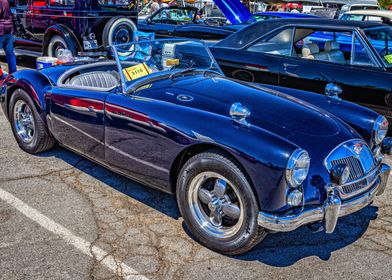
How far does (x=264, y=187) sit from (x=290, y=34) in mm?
3517

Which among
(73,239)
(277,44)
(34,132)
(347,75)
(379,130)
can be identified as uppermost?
(277,44)

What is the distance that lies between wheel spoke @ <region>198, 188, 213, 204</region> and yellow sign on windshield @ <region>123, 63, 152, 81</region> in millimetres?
1206

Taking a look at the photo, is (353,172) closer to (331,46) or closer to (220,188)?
(220,188)

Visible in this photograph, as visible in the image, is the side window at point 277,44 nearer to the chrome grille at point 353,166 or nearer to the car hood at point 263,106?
the car hood at point 263,106

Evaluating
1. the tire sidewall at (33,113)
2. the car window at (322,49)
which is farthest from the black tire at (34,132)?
the car window at (322,49)

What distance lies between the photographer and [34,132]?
445 centimetres

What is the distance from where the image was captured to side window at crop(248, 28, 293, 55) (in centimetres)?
562

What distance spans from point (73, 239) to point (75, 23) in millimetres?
6190

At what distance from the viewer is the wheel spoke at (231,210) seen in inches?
111

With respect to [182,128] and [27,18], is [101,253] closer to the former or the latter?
[182,128]

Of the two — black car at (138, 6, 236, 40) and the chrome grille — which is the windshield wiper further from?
black car at (138, 6, 236, 40)

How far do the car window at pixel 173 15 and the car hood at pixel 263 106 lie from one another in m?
6.78

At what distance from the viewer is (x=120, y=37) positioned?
8.77 meters

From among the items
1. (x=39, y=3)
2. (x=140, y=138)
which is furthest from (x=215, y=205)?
(x=39, y=3)
